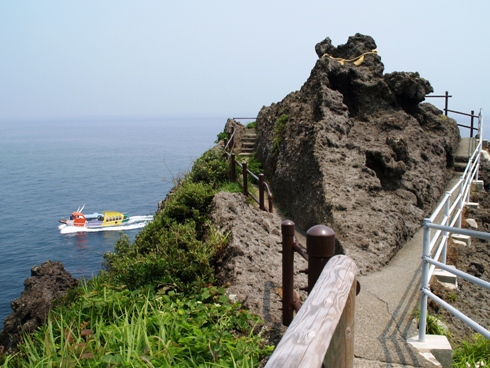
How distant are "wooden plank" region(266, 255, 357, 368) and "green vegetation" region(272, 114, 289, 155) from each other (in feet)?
34.7

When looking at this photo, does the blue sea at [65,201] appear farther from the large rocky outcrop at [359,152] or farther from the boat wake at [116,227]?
the large rocky outcrop at [359,152]

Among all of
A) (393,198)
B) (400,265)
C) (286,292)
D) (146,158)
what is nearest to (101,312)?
(286,292)

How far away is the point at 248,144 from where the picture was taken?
18141 mm

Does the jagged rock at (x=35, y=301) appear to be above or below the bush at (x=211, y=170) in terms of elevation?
below

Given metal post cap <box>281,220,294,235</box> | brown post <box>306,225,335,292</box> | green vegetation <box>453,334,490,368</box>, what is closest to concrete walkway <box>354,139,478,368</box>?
green vegetation <box>453,334,490,368</box>

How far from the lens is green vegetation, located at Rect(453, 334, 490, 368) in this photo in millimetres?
4777

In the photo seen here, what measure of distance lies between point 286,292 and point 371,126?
8.09m

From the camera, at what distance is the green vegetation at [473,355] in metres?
4.78

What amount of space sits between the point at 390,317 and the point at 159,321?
2.68 metres

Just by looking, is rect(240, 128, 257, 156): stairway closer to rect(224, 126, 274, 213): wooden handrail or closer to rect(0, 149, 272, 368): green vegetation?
rect(224, 126, 274, 213): wooden handrail

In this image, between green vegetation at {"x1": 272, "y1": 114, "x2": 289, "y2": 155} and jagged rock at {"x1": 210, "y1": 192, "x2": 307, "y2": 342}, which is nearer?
jagged rock at {"x1": 210, "y1": 192, "x2": 307, "y2": 342}

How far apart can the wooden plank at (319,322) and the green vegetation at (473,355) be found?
2.89 m

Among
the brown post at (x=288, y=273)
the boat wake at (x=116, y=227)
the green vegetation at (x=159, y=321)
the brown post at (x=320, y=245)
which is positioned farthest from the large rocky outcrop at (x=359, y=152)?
the boat wake at (x=116, y=227)

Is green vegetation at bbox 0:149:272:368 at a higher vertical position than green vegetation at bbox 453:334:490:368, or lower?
higher
